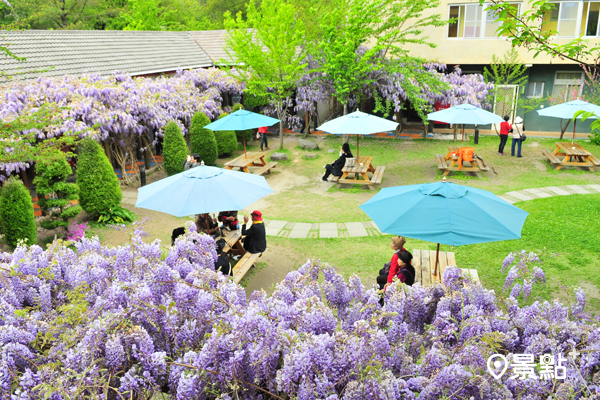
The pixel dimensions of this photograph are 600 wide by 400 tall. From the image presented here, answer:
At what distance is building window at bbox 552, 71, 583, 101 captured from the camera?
68.3 feet

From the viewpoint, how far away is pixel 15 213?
900cm

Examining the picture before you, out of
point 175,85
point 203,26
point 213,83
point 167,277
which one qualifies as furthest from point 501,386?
point 203,26

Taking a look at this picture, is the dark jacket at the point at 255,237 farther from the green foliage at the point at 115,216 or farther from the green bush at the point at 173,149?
the green bush at the point at 173,149

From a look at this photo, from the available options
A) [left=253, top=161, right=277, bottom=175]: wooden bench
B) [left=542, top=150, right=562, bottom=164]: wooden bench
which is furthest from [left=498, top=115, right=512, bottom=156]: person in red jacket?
[left=253, top=161, right=277, bottom=175]: wooden bench

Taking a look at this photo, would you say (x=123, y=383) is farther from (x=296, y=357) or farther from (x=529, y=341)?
(x=529, y=341)

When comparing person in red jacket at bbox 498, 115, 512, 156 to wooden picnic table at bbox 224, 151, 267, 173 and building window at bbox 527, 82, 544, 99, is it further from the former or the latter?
wooden picnic table at bbox 224, 151, 267, 173

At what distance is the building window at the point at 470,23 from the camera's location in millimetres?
20828

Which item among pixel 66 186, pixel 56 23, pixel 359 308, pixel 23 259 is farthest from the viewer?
pixel 56 23

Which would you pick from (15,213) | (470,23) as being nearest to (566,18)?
(470,23)

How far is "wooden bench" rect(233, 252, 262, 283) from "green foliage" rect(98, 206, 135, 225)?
4.88m

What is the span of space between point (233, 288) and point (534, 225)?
9.47 meters

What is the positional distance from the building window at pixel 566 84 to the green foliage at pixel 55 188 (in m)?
21.8

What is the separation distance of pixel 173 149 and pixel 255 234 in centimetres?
788

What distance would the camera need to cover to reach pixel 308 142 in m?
19.2
